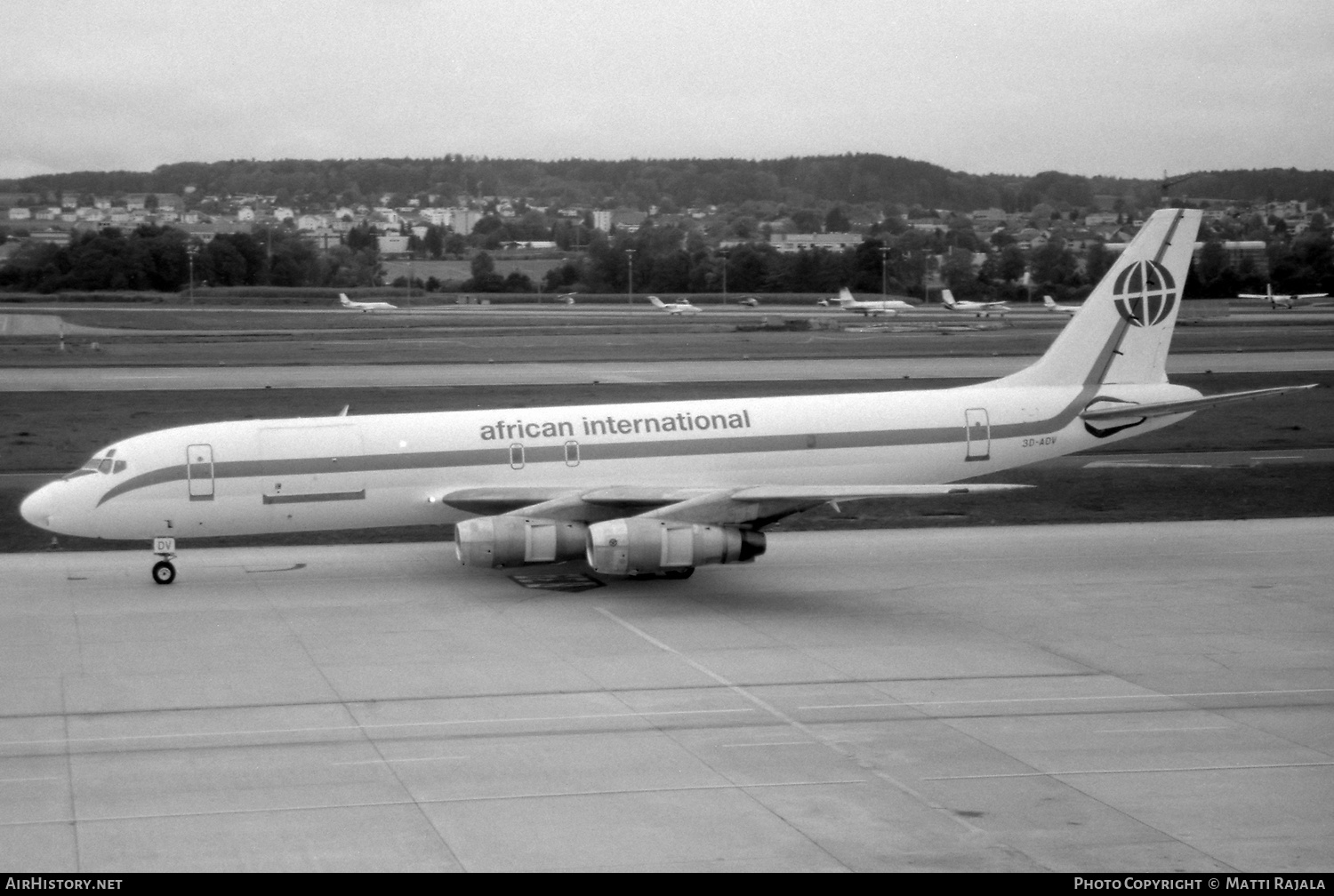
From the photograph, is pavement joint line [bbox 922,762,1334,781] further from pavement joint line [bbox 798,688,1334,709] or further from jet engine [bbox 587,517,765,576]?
jet engine [bbox 587,517,765,576]

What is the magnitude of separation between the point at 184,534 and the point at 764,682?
1452cm

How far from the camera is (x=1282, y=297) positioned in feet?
460

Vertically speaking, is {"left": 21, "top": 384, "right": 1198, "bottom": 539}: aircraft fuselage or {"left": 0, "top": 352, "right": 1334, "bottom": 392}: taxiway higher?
{"left": 21, "top": 384, "right": 1198, "bottom": 539}: aircraft fuselage

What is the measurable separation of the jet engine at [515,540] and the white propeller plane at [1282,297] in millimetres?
118221

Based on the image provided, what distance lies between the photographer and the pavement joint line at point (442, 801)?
17191mm

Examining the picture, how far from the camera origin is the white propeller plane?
132750mm

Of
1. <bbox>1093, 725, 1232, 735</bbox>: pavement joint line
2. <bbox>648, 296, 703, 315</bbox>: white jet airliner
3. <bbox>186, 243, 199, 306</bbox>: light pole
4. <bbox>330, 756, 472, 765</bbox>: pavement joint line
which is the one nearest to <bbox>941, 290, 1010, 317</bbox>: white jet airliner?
<bbox>648, 296, 703, 315</bbox>: white jet airliner

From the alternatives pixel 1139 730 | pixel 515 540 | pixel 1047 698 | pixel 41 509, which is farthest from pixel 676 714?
pixel 41 509

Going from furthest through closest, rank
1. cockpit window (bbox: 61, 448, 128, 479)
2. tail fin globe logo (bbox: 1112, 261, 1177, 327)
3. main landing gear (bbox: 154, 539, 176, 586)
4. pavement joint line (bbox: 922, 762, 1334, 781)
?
tail fin globe logo (bbox: 1112, 261, 1177, 327)
main landing gear (bbox: 154, 539, 176, 586)
cockpit window (bbox: 61, 448, 128, 479)
pavement joint line (bbox: 922, 762, 1334, 781)

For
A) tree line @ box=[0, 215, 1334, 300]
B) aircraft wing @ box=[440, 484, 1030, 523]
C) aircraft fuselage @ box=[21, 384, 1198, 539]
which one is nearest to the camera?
aircraft wing @ box=[440, 484, 1030, 523]

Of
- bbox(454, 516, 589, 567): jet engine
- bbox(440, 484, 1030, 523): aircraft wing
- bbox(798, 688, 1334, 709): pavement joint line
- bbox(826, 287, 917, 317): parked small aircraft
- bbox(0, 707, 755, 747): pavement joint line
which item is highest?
bbox(826, 287, 917, 317): parked small aircraft

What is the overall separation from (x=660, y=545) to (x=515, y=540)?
9.91ft

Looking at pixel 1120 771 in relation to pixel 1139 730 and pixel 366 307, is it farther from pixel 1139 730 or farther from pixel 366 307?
pixel 366 307

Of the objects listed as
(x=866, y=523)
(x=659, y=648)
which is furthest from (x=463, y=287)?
(x=659, y=648)
